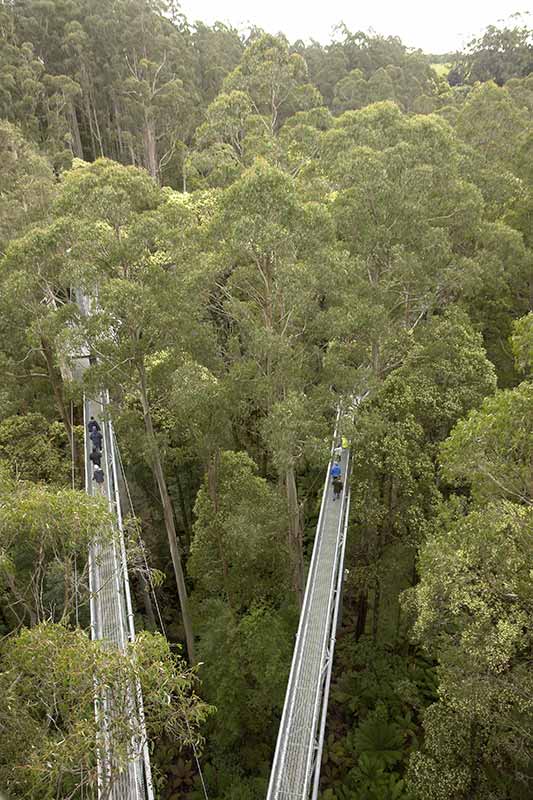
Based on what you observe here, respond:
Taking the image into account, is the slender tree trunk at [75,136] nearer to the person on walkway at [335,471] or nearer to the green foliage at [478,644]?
the person on walkway at [335,471]

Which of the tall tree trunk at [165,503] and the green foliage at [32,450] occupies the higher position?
the green foliage at [32,450]

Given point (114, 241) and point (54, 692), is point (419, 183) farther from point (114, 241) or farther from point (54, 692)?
point (54, 692)

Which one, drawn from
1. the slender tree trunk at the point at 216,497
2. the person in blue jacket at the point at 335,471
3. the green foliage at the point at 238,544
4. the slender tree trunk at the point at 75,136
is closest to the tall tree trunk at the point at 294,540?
→ the green foliage at the point at 238,544

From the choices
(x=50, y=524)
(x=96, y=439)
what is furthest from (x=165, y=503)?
(x=50, y=524)

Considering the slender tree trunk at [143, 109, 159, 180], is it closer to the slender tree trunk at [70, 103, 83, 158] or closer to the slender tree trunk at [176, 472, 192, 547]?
the slender tree trunk at [70, 103, 83, 158]

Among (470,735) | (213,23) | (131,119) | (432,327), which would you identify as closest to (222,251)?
(432,327)

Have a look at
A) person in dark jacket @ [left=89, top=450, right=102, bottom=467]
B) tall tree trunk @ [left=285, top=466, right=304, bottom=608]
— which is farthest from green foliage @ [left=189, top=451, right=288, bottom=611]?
person in dark jacket @ [left=89, top=450, right=102, bottom=467]

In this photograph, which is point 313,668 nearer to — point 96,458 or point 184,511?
point 96,458

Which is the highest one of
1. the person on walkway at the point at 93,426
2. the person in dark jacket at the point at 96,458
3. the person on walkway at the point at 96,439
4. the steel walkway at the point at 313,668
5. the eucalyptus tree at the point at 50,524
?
the person on walkway at the point at 93,426
